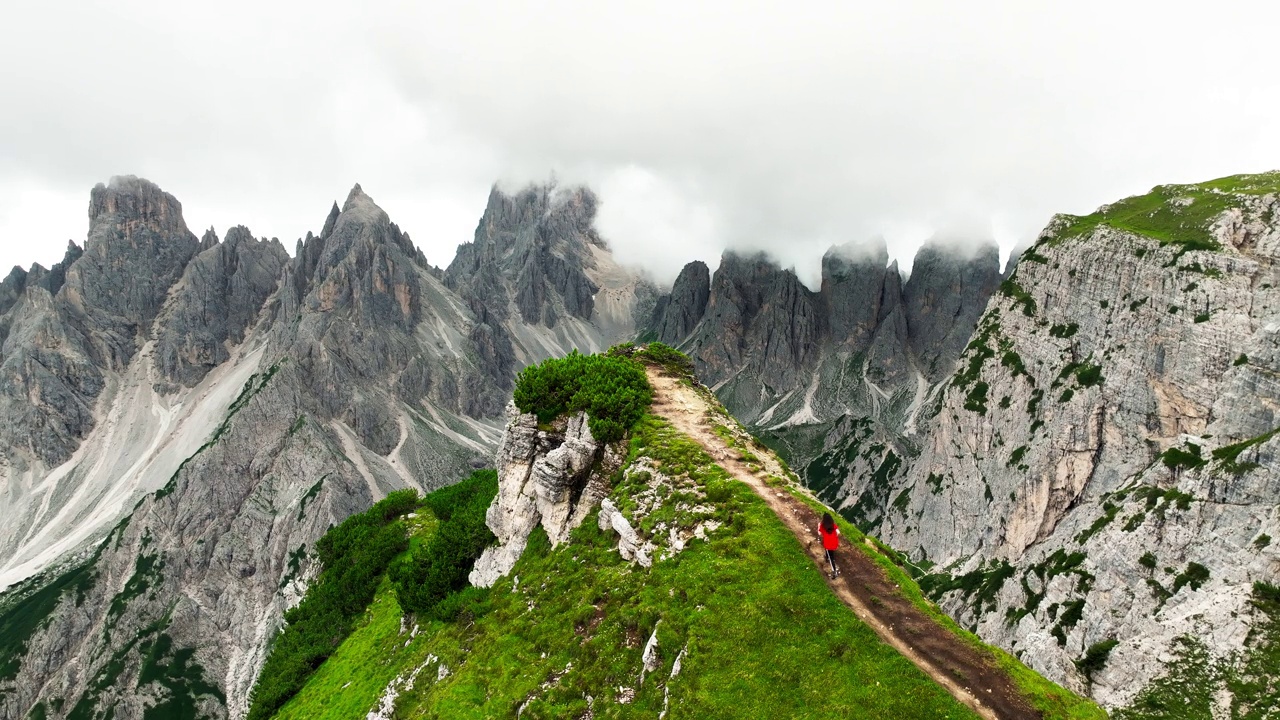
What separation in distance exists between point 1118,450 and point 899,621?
9993cm

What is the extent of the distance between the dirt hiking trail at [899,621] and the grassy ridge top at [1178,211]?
101128mm

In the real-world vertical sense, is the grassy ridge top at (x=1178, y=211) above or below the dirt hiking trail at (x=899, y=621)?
above

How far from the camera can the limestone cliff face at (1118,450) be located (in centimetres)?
5784

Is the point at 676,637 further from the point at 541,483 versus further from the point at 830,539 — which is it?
the point at 541,483

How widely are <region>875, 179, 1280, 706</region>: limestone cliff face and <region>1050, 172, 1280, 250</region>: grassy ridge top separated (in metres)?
0.73

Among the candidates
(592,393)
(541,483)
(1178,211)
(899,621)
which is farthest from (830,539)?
(1178,211)

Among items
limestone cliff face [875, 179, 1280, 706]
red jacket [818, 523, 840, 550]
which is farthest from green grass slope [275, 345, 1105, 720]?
limestone cliff face [875, 179, 1280, 706]

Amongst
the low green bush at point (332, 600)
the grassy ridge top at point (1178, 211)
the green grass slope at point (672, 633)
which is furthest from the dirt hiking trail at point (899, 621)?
the grassy ridge top at point (1178, 211)

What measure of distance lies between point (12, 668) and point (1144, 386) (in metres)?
240

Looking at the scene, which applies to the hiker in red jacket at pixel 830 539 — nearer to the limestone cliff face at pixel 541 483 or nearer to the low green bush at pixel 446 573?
the limestone cliff face at pixel 541 483

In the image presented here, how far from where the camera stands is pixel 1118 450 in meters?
94.0

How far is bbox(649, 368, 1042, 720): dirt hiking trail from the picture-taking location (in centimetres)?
1797

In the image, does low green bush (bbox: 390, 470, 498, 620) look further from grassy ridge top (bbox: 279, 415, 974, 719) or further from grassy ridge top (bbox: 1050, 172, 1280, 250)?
grassy ridge top (bbox: 1050, 172, 1280, 250)

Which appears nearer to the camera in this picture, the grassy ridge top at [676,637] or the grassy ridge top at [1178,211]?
the grassy ridge top at [676,637]
